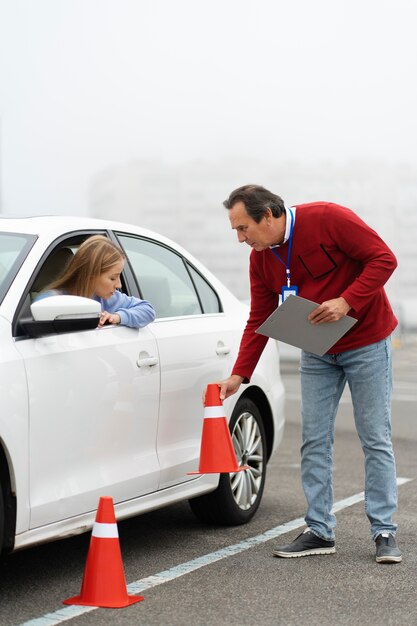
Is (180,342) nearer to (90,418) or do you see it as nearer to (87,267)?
Result: (87,267)

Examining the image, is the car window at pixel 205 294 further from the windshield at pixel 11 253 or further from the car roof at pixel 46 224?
the windshield at pixel 11 253

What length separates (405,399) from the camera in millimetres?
14180

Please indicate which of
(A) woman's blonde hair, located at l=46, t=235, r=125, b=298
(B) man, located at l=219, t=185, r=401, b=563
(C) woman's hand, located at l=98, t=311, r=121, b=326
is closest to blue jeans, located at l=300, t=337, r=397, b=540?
(B) man, located at l=219, t=185, r=401, b=563

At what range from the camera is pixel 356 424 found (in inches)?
211

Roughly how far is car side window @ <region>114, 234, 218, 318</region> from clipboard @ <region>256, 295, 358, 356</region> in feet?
2.00

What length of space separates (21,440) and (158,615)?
33.3 inches

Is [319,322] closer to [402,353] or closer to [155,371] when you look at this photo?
[155,371]

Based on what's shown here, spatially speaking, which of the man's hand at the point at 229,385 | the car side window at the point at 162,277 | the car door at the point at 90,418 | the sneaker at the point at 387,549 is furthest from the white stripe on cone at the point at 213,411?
the sneaker at the point at 387,549

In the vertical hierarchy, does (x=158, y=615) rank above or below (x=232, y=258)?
below

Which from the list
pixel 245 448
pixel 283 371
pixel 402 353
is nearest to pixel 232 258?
pixel 283 371

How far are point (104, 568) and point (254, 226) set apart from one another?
1675 millimetres

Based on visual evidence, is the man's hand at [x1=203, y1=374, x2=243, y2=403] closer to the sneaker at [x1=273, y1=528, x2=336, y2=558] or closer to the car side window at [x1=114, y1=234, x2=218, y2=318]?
the car side window at [x1=114, y1=234, x2=218, y2=318]

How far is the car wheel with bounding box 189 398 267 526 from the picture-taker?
5.91 metres

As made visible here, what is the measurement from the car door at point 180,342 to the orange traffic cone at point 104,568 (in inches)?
34.7
